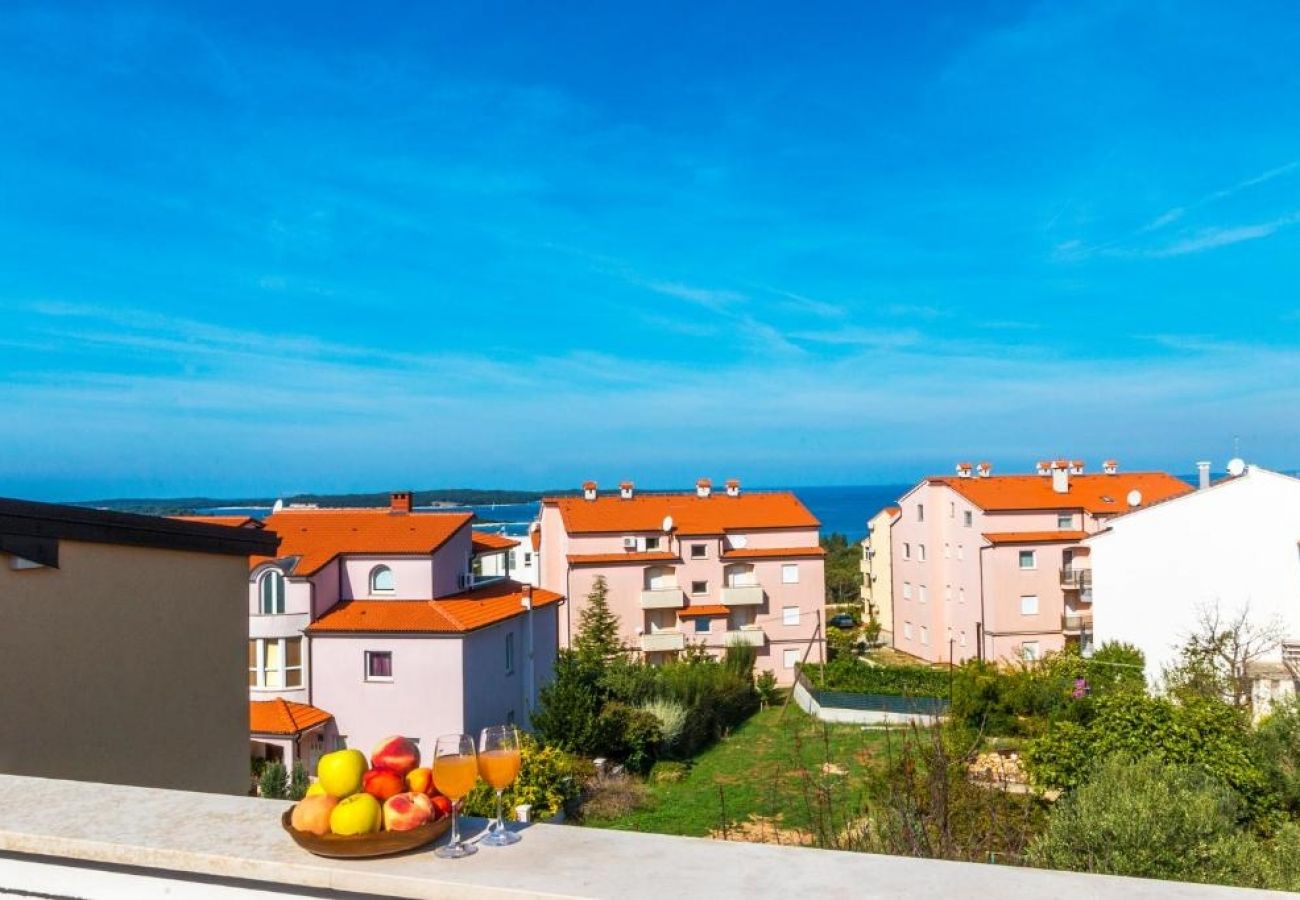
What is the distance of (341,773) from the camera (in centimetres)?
233

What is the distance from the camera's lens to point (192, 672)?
644 centimetres

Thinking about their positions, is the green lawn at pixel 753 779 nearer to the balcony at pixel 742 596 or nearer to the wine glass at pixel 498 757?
the balcony at pixel 742 596

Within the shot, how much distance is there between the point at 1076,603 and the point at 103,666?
3747 centimetres

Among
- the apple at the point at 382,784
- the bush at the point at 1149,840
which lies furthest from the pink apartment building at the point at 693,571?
the apple at the point at 382,784

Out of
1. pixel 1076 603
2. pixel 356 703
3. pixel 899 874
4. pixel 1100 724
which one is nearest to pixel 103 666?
pixel 899 874

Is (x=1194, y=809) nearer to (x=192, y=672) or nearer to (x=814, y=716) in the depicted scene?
(x=192, y=672)

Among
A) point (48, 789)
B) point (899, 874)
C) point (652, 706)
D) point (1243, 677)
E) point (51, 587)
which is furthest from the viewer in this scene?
point (652, 706)

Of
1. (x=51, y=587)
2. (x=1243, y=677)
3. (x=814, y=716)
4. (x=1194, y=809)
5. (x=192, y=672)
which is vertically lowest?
(x=814, y=716)

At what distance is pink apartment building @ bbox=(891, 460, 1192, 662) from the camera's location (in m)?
36.7

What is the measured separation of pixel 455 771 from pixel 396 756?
0.49 feet

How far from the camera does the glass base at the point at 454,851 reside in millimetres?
2197

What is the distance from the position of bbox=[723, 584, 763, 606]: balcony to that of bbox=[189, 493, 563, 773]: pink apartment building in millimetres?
13615

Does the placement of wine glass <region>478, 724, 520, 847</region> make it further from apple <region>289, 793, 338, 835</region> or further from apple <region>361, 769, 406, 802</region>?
apple <region>289, 793, 338, 835</region>

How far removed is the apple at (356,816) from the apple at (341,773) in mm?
87
